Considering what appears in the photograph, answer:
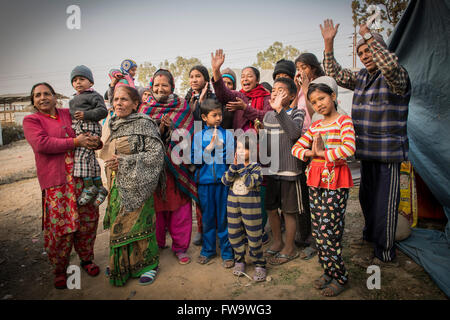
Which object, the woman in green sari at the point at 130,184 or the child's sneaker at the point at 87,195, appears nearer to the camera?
A: the woman in green sari at the point at 130,184

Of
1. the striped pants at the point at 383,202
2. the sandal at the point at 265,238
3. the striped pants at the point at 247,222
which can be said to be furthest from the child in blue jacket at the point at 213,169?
the striped pants at the point at 383,202

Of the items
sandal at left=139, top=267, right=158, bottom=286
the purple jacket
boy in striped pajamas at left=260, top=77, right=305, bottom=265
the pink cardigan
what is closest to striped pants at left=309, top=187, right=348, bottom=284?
boy in striped pajamas at left=260, top=77, right=305, bottom=265

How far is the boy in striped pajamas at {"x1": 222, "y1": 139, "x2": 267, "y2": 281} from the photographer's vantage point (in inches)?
102

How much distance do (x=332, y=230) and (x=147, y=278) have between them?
2.02 meters

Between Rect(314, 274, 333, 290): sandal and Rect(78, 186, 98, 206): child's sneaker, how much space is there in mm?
2602

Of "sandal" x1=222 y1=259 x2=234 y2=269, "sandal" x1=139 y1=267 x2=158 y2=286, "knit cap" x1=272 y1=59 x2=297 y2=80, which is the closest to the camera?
"sandal" x1=139 y1=267 x2=158 y2=286

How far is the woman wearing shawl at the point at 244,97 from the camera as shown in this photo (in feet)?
9.45

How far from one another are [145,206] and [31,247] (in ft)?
8.16

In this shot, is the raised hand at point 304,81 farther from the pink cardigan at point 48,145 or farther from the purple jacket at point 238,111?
the pink cardigan at point 48,145

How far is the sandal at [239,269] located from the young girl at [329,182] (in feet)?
2.54

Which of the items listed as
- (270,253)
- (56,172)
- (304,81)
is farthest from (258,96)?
(56,172)

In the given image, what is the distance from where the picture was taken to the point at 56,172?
8.89 feet

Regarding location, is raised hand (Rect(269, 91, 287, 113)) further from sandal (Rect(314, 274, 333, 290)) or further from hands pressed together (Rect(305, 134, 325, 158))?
sandal (Rect(314, 274, 333, 290))
